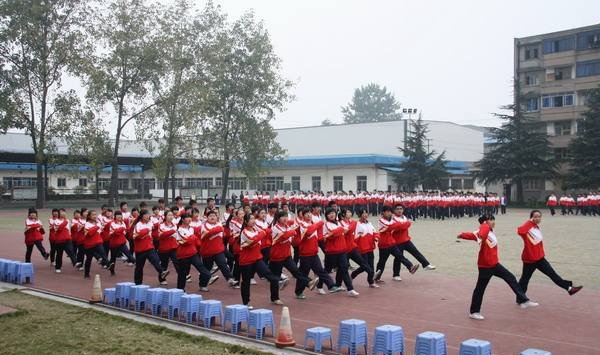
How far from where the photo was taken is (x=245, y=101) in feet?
138

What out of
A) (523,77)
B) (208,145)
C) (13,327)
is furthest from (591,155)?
(13,327)

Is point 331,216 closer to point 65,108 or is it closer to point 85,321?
point 85,321

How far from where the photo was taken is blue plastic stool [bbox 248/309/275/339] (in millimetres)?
7953

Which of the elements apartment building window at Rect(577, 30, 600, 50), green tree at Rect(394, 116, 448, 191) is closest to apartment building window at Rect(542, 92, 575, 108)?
apartment building window at Rect(577, 30, 600, 50)

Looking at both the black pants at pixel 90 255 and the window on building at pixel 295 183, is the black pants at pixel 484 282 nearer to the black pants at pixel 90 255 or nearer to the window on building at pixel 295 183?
the black pants at pixel 90 255

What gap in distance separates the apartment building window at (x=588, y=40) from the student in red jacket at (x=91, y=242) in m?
46.7

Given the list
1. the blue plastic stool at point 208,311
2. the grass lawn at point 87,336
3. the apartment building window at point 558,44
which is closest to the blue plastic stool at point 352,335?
the grass lawn at point 87,336

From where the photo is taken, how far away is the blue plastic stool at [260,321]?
7.95 meters

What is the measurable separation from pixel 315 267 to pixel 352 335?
3.77 metres

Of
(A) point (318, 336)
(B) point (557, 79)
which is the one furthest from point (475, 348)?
(B) point (557, 79)

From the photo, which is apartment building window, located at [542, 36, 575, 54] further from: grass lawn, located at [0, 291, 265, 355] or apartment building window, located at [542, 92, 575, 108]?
grass lawn, located at [0, 291, 265, 355]

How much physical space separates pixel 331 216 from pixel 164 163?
26.2 m

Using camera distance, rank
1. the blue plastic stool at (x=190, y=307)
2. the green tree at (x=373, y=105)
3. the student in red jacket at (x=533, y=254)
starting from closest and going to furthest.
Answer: the blue plastic stool at (x=190, y=307) < the student in red jacket at (x=533, y=254) < the green tree at (x=373, y=105)

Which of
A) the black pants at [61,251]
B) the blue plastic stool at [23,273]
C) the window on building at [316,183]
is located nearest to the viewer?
the blue plastic stool at [23,273]
